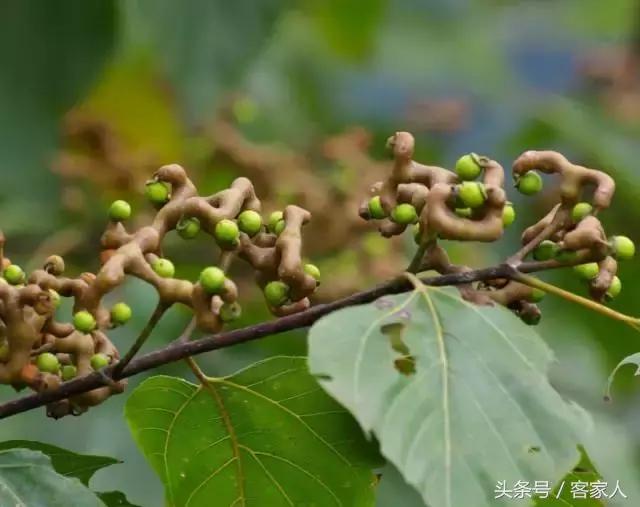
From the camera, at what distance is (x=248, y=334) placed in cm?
94

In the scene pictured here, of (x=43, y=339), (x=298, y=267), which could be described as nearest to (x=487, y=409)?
(x=298, y=267)

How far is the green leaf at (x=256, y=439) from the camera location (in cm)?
106

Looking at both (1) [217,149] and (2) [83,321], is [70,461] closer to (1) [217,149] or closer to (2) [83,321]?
(2) [83,321]

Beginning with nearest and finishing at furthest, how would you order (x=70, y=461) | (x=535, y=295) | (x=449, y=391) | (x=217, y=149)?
(x=449, y=391)
(x=535, y=295)
(x=70, y=461)
(x=217, y=149)

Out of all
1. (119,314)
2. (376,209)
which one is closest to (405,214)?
(376,209)

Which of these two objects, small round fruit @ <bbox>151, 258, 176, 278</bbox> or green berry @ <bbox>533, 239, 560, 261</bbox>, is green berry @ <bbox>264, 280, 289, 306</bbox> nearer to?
small round fruit @ <bbox>151, 258, 176, 278</bbox>

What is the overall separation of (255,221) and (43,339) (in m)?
0.19

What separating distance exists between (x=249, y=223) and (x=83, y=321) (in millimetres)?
147

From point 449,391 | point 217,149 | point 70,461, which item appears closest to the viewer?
point 449,391

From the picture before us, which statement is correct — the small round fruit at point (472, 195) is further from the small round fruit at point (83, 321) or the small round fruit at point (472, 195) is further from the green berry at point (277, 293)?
the small round fruit at point (83, 321)

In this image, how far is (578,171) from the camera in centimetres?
96

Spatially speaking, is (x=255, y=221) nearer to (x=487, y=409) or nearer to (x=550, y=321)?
(x=487, y=409)

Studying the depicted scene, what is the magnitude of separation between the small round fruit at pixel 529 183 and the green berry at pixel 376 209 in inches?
4.2

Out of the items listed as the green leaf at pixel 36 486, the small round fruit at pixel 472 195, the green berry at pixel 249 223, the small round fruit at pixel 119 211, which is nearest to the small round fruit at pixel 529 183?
the small round fruit at pixel 472 195
